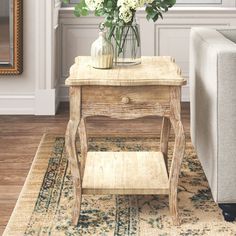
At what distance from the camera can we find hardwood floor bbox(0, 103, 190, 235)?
342 cm

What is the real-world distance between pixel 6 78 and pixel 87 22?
87 centimetres

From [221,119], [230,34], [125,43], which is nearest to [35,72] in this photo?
[230,34]

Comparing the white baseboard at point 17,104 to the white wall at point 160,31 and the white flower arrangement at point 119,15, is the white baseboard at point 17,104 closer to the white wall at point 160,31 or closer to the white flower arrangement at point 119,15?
the white wall at point 160,31

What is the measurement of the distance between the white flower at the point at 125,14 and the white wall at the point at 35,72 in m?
2.09

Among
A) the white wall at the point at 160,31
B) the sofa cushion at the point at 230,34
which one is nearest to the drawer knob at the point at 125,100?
the sofa cushion at the point at 230,34

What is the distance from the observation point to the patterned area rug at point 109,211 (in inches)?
106

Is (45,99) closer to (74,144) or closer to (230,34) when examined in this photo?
(230,34)

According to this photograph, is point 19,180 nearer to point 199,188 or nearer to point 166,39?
point 199,188

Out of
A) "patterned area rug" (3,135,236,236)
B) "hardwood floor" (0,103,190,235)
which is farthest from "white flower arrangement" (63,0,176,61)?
"hardwood floor" (0,103,190,235)

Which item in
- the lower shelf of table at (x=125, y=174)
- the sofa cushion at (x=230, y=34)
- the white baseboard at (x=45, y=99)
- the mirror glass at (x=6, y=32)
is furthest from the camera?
the white baseboard at (x=45, y=99)

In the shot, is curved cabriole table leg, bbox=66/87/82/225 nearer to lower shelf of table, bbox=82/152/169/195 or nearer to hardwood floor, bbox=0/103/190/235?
lower shelf of table, bbox=82/152/169/195

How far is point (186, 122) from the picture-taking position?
15.6 ft

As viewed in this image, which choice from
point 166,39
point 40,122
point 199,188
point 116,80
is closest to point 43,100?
point 40,122

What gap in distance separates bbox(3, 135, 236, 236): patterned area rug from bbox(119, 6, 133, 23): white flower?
33.7 inches
